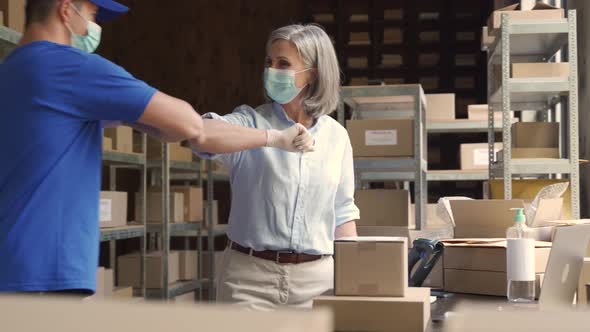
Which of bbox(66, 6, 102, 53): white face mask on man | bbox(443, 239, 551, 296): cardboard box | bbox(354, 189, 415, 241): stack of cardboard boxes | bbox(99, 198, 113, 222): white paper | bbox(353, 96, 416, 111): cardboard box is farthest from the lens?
bbox(99, 198, 113, 222): white paper

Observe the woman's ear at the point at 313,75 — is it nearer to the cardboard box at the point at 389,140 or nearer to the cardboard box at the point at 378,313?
the cardboard box at the point at 378,313

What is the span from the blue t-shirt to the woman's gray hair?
874 mm

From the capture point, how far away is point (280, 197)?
2387 millimetres

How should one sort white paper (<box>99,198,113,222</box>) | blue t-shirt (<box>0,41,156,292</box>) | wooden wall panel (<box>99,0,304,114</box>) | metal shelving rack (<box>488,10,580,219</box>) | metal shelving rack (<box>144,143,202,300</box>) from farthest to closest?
wooden wall panel (<box>99,0,304,114</box>) < metal shelving rack (<box>144,143,202,300</box>) < white paper (<box>99,198,113,222</box>) < metal shelving rack (<box>488,10,580,219</box>) < blue t-shirt (<box>0,41,156,292</box>)

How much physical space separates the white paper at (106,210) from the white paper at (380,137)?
6.27ft

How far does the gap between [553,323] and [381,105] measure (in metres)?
4.74

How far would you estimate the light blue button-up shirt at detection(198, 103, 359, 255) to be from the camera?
2.36m

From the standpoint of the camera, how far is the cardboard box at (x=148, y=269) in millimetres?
6129

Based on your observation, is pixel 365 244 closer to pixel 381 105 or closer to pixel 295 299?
pixel 295 299

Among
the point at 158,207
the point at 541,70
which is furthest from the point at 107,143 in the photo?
the point at 541,70

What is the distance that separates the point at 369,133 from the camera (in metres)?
4.51

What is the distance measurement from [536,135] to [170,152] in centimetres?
335

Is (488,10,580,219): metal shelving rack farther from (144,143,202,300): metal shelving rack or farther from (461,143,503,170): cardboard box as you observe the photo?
(144,143,202,300): metal shelving rack

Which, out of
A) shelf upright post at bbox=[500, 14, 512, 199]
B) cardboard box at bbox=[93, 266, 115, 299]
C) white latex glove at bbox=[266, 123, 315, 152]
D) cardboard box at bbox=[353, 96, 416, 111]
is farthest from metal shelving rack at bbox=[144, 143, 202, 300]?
white latex glove at bbox=[266, 123, 315, 152]
